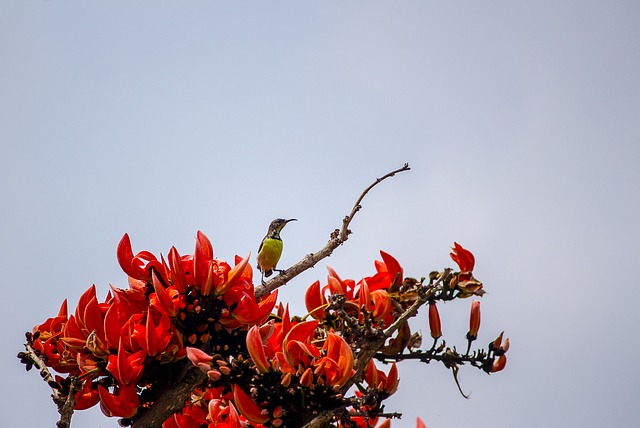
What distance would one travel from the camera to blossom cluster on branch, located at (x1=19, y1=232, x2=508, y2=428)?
2504 mm

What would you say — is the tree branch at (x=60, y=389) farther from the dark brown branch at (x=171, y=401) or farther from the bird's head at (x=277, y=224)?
the bird's head at (x=277, y=224)

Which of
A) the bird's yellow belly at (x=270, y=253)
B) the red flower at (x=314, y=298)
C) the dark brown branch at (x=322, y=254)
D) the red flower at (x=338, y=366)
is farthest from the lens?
the bird's yellow belly at (x=270, y=253)

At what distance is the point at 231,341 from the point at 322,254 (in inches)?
36.1

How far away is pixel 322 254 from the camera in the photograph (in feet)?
12.1

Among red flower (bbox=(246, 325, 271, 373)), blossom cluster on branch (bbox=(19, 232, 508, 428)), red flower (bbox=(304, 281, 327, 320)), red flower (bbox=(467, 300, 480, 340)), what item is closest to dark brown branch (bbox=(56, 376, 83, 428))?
blossom cluster on branch (bbox=(19, 232, 508, 428))

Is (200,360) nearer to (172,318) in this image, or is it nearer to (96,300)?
(172,318)

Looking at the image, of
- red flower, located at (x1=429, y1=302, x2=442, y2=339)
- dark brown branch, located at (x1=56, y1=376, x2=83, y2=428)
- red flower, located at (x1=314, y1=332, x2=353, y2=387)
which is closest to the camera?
dark brown branch, located at (x1=56, y1=376, x2=83, y2=428)

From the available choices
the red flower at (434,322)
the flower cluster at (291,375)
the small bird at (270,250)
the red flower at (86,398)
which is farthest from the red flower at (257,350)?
the small bird at (270,250)

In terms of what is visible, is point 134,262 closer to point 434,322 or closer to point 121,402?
point 121,402

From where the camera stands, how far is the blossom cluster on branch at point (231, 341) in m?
2.50

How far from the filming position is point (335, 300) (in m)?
2.46

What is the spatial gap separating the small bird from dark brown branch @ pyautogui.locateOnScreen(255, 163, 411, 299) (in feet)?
22.7

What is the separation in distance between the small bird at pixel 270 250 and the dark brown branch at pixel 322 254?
6.93 m

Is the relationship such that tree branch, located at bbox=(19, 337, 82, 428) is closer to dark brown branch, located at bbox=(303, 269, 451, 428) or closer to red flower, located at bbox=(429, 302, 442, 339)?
dark brown branch, located at bbox=(303, 269, 451, 428)
